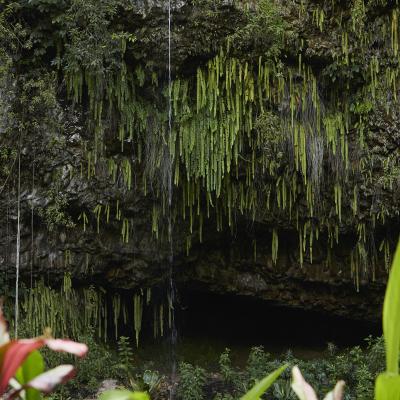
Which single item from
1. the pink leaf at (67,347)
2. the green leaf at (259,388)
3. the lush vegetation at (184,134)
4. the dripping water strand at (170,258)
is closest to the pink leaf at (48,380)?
the pink leaf at (67,347)

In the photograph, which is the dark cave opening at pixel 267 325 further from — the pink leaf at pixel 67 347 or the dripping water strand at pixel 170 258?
the pink leaf at pixel 67 347

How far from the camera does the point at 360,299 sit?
21.8 feet

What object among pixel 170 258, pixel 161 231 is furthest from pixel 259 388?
pixel 170 258

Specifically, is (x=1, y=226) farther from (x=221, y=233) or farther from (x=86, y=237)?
(x=221, y=233)

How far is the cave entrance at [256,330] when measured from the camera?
7145 millimetres

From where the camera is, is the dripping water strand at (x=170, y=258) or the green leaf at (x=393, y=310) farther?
the dripping water strand at (x=170, y=258)

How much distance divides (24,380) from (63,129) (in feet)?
16.5

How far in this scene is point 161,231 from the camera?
618 cm

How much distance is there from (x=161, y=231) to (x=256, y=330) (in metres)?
2.19

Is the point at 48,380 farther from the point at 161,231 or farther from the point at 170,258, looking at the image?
the point at 170,258

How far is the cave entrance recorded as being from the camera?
23.4ft

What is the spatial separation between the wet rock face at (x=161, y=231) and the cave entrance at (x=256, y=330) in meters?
0.63

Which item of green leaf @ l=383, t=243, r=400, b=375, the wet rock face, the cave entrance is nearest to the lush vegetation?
the wet rock face

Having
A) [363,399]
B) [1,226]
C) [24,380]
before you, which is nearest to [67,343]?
[24,380]
